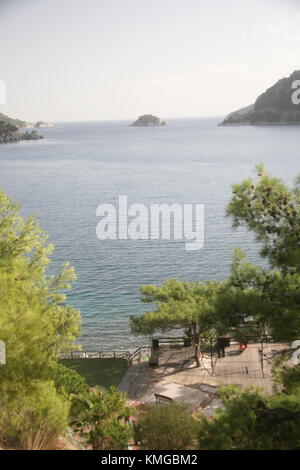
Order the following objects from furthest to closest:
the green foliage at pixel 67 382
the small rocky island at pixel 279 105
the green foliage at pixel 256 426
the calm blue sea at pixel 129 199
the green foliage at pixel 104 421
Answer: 1. the small rocky island at pixel 279 105
2. the calm blue sea at pixel 129 199
3. the green foliage at pixel 67 382
4. the green foliage at pixel 104 421
5. the green foliage at pixel 256 426

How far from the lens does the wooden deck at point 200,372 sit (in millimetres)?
14547

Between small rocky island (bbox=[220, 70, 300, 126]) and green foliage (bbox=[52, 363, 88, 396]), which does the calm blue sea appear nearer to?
green foliage (bbox=[52, 363, 88, 396])

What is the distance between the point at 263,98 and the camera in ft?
563

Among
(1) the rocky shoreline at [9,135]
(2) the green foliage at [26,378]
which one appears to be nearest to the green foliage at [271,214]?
(2) the green foliage at [26,378]

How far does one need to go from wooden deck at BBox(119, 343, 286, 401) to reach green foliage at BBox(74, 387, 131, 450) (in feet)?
11.1

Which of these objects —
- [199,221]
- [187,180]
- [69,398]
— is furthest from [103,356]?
[187,180]

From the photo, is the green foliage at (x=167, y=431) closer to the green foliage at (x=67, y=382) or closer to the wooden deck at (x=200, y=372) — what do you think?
the green foliage at (x=67, y=382)

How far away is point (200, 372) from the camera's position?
15.6m

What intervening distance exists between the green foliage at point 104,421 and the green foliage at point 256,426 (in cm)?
320

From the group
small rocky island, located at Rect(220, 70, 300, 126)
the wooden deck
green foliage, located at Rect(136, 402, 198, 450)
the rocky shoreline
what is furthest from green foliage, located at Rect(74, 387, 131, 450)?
small rocky island, located at Rect(220, 70, 300, 126)

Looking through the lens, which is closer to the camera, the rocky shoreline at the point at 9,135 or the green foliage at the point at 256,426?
the green foliage at the point at 256,426

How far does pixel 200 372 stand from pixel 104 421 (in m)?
6.13

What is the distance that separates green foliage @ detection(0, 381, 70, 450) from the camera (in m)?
8.53

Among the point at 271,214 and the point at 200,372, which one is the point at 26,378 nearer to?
the point at 271,214
